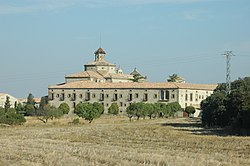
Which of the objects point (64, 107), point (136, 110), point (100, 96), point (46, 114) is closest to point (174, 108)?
point (136, 110)

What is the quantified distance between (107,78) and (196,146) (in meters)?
102

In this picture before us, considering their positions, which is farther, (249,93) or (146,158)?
(249,93)

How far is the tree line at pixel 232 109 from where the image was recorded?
4631 centimetres

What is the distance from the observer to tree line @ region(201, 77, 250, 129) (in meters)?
46.3

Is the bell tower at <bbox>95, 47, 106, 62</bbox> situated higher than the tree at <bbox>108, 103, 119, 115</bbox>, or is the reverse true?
the bell tower at <bbox>95, 47, 106, 62</bbox>

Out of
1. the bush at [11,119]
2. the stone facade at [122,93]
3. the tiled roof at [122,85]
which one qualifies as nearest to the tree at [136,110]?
the stone facade at [122,93]

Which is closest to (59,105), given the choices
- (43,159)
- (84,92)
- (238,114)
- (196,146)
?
(84,92)

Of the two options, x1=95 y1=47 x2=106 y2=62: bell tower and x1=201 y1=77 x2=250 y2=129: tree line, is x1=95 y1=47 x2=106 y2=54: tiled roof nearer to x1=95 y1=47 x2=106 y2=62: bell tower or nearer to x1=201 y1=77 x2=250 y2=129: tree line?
x1=95 y1=47 x2=106 y2=62: bell tower

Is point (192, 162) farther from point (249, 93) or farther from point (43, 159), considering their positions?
point (249, 93)

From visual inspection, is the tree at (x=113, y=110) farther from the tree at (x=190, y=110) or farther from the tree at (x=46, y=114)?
the tree at (x=46, y=114)

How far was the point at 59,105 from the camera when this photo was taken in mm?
115312

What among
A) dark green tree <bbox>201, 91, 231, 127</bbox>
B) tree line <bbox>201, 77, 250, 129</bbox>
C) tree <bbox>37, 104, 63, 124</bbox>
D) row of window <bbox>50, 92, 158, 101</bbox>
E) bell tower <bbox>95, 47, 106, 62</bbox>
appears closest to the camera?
tree line <bbox>201, 77, 250, 129</bbox>

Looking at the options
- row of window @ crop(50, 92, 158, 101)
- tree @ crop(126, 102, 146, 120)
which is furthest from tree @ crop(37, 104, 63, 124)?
row of window @ crop(50, 92, 158, 101)

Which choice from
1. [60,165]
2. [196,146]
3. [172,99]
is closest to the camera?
[60,165]
